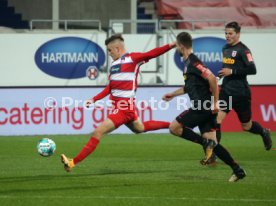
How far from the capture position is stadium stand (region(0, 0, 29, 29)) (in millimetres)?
28875

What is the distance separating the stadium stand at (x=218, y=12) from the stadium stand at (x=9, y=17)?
4.61m

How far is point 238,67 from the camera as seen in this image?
50.4 ft

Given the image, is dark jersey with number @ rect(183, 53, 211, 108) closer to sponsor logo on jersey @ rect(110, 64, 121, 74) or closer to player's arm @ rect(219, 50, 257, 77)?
sponsor logo on jersey @ rect(110, 64, 121, 74)

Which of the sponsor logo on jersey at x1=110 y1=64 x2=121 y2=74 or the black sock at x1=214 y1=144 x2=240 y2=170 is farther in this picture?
the sponsor logo on jersey at x1=110 y1=64 x2=121 y2=74

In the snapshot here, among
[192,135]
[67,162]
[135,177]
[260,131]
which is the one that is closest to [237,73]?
[260,131]

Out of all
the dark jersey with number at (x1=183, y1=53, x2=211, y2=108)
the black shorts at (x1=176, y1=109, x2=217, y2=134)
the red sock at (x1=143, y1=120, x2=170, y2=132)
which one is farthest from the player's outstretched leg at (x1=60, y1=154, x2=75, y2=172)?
the dark jersey with number at (x1=183, y1=53, x2=211, y2=108)

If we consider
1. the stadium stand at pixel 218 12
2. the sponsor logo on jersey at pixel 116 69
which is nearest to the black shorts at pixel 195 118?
the sponsor logo on jersey at pixel 116 69

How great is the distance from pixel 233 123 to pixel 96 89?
3.70 m

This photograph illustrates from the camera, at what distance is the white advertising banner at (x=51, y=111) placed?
2195cm

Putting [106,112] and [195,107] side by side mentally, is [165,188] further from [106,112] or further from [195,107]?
[106,112]

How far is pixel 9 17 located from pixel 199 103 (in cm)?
1724

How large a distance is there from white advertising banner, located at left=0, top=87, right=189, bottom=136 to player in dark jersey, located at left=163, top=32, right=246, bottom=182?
908cm

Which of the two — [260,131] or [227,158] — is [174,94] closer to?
[227,158]

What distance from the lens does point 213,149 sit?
1255cm
